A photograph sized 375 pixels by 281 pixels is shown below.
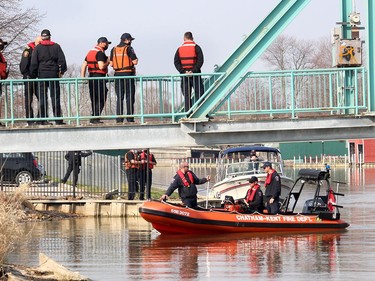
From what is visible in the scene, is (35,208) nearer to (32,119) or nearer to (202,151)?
(32,119)

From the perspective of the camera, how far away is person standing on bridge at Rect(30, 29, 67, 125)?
2688cm

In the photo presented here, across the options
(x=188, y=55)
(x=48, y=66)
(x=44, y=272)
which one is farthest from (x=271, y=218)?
(x=44, y=272)

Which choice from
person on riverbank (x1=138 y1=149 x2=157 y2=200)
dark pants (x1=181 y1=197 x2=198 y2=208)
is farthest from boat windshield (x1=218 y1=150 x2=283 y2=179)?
dark pants (x1=181 y1=197 x2=198 y2=208)

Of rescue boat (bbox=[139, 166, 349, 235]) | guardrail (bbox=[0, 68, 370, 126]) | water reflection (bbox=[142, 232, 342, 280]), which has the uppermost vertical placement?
guardrail (bbox=[0, 68, 370, 126])

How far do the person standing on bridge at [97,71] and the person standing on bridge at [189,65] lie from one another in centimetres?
183

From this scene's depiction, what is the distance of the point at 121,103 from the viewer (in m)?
27.0

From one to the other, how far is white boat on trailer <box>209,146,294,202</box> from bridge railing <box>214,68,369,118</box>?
390 inches

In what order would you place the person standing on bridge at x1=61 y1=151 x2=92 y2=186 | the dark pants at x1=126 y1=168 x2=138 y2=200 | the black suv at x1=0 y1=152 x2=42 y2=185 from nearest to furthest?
the dark pants at x1=126 y1=168 x2=138 y2=200, the person standing on bridge at x1=61 y1=151 x2=92 y2=186, the black suv at x1=0 y1=152 x2=42 y2=185

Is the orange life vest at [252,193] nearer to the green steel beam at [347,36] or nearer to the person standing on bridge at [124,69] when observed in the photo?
the green steel beam at [347,36]

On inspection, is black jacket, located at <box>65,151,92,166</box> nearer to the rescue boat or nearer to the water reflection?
the rescue boat

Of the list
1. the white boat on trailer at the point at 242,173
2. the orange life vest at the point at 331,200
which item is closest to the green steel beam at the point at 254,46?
the orange life vest at the point at 331,200

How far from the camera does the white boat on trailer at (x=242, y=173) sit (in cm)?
3769

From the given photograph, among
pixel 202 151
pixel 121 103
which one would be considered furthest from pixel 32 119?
pixel 202 151

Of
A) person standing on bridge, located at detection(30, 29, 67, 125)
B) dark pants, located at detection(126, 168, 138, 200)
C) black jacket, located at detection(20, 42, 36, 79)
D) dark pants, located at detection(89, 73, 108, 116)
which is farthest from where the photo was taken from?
dark pants, located at detection(126, 168, 138, 200)
